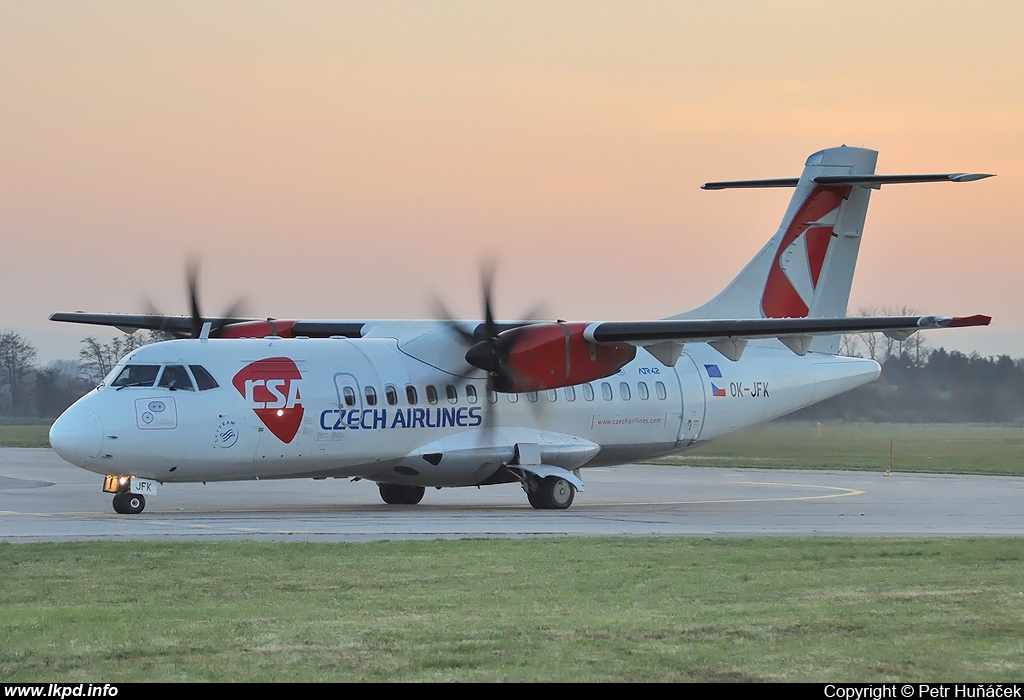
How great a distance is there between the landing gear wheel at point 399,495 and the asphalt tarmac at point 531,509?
16.6 inches

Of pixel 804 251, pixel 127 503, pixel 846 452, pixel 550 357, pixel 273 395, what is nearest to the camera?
pixel 127 503

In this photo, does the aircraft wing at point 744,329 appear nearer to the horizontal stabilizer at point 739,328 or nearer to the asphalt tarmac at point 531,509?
the horizontal stabilizer at point 739,328

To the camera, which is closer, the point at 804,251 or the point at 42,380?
the point at 804,251

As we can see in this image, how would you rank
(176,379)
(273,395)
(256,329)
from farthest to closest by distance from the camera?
(256,329)
(273,395)
(176,379)

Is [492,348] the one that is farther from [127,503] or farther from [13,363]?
[13,363]

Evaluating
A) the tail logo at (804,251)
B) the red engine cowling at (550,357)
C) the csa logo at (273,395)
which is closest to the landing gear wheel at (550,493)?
the red engine cowling at (550,357)

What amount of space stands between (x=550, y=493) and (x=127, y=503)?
7287 millimetres

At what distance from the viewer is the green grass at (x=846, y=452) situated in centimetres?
3431

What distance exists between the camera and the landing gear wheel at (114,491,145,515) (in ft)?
66.0

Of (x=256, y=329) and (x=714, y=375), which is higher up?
(x=256, y=329)

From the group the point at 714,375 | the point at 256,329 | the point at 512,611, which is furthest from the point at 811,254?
the point at 512,611

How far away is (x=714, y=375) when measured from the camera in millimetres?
25953
